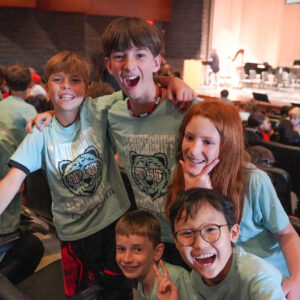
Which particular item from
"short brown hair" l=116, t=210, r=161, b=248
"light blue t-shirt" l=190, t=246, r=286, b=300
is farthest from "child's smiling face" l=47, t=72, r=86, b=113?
"light blue t-shirt" l=190, t=246, r=286, b=300

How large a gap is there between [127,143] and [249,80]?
1155 cm

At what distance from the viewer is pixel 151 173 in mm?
1334

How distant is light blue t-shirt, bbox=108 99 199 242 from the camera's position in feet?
4.26

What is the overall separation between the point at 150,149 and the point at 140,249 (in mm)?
372

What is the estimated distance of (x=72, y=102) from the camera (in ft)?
4.53

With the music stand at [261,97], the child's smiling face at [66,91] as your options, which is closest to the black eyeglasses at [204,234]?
the child's smiling face at [66,91]

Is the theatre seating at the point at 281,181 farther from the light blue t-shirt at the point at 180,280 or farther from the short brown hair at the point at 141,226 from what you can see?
the light blue t-shirt at the point at 180,280

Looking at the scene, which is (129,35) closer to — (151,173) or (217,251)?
(151,173)

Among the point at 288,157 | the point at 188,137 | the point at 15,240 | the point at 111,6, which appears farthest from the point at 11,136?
the point at 111,6

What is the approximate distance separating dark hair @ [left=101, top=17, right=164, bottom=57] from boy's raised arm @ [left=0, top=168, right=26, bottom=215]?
58 cm

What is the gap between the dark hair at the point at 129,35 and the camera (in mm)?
1259

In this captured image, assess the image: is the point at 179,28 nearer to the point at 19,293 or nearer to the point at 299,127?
the point at 299,127

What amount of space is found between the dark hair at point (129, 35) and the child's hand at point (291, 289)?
0.93m

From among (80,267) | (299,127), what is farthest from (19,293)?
(299,127)
